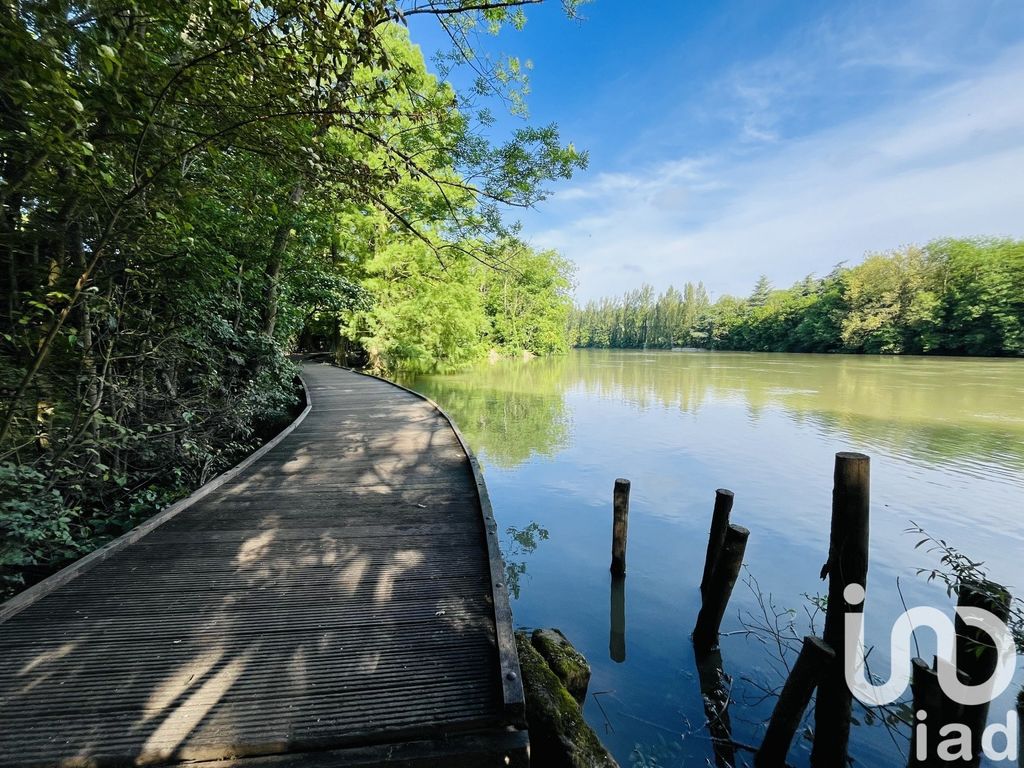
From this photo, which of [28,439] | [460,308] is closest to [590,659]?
[28,439]

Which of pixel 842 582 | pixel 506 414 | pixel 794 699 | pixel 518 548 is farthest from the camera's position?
pixel 506 414

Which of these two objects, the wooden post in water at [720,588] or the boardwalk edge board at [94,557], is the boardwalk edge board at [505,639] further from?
the boardwalk edge board at [94,557]

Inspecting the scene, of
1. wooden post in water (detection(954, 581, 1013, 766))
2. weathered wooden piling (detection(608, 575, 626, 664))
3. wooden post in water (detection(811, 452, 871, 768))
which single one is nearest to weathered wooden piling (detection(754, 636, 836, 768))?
wooden post in water (detection(811, 452, 871, 768))

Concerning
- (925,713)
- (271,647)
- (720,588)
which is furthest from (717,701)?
(271,647)

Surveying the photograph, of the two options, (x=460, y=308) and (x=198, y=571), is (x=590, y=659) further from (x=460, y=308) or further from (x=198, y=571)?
(x=460, y=308)

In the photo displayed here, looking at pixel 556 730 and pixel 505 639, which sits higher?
pixel 505 639

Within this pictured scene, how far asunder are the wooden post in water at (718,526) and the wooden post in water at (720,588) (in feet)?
1.00

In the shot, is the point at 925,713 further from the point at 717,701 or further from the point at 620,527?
the point at 620,527

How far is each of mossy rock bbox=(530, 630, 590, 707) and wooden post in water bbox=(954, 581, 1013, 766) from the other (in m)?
2.13

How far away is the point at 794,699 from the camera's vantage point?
8.63 ft

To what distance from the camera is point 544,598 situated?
4520 mm

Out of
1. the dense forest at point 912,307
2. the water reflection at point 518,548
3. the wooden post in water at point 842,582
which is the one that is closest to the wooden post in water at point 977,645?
the wooden post in water at point 842,582

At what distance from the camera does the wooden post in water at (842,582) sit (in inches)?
106

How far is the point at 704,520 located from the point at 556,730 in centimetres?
487
